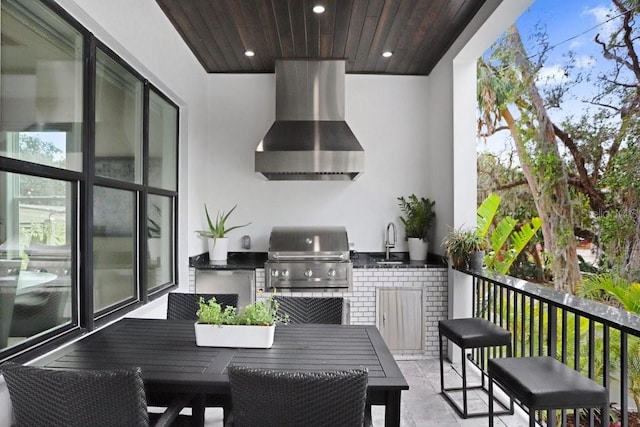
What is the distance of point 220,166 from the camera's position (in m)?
5.05

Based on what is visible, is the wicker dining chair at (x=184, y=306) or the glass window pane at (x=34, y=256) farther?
the wicker dining chair at (x=184, y=306)

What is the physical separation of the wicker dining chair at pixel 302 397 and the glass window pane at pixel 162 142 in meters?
2.50

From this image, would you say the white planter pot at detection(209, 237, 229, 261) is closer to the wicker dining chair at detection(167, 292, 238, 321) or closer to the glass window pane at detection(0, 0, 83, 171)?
the wicker dining chair at detection(167, 292, 238, 321)

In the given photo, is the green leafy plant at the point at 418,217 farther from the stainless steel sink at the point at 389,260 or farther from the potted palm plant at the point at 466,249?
the potted palm plant at the point at 466,249

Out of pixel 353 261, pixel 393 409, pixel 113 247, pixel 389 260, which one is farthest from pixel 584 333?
pixel 113 247

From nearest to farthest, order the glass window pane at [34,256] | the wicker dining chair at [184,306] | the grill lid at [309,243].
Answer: the glass window pane at [34,256] < the wicker dining chair at [184,306] < the grill lid at [309,243]

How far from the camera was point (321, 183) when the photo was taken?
5.05 meters

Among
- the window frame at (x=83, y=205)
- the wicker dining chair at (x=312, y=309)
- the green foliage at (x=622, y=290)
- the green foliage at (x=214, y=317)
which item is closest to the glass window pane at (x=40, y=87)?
the window frame at (x=83, y=205)

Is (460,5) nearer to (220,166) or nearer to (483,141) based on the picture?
(220,166)

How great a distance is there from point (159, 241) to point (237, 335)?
1978 millimetres

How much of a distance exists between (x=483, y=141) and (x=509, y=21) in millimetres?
4078

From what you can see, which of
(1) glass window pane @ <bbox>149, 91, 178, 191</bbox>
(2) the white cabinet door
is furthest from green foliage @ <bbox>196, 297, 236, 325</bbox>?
(2) the white cabinet door

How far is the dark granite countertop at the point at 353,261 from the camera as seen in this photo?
4262mm

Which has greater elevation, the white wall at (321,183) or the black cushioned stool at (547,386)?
the white wall at (321,183)
